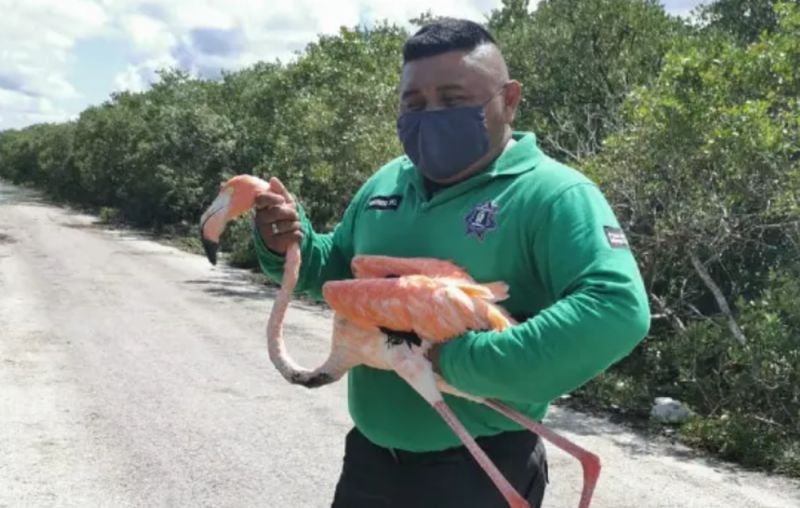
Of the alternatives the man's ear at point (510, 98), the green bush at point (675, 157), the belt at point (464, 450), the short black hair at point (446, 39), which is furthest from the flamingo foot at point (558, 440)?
the green bush at point (675, 157)

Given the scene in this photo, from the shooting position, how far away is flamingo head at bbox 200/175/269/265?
2.15m

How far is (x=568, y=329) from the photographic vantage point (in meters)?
1.53

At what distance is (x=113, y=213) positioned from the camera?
96.5 ft

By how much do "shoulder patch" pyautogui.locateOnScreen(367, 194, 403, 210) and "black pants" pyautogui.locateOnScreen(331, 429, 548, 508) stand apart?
1.91 feet

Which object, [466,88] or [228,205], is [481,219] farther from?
[228,205]

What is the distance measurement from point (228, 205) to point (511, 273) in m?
0.76

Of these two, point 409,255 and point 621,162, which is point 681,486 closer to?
point 621,162

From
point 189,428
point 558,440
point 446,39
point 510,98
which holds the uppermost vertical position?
point 446,39

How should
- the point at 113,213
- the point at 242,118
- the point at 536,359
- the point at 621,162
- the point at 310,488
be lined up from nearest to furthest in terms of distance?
the point at 536,359 < the point at 310,488 < the point at 621,162 < the point at 242,118 < the point at 113,213

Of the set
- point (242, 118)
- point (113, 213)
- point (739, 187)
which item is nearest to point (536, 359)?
point (739, 187)

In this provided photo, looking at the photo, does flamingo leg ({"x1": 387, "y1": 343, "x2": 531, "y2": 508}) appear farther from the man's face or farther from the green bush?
the green bush

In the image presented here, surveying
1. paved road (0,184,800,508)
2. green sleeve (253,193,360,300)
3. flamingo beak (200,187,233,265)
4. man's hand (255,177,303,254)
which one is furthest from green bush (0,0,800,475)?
flamingo beak (200,187,233,265)

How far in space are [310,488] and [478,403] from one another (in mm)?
3538

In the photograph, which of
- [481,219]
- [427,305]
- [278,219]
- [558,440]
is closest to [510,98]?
[481,219]
